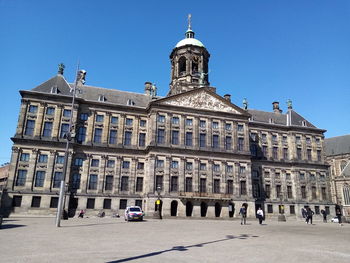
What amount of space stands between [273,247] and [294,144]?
47.5 metres

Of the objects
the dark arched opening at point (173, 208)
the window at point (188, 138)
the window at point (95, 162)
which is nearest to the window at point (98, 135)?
the window at point (95, 162)

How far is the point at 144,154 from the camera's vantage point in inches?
1740

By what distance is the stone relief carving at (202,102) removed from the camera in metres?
44.9

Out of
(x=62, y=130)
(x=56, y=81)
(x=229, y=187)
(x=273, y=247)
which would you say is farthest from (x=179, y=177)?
(x=273, y=247)

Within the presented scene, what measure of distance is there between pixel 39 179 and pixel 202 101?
29.4 metres

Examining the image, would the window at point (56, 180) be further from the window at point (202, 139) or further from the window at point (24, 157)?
the window at point (202, 139)

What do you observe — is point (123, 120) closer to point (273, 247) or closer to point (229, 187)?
point (229, 187)

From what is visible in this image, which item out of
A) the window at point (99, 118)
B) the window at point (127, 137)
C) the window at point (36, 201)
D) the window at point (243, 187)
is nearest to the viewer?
the window at point (36, 201)

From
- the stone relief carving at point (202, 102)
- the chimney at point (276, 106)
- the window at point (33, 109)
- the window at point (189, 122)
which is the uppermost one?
the chimney at point (276, 106)

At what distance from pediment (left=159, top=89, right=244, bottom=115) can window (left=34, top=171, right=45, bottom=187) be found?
2176cm

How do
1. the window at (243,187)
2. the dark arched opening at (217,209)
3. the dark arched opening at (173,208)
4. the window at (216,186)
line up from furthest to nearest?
the window at (243,187) < the window at (216,186) < the dark arched opening at (217,209) < the dark arched opening at (173,208)

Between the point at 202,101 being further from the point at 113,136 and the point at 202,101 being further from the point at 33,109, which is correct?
the point at 33,109

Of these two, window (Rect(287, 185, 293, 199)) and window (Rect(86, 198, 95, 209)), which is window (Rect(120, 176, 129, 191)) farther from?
window (Rect(287, 185, 293, 199))

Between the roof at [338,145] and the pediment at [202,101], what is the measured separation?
39648mm
